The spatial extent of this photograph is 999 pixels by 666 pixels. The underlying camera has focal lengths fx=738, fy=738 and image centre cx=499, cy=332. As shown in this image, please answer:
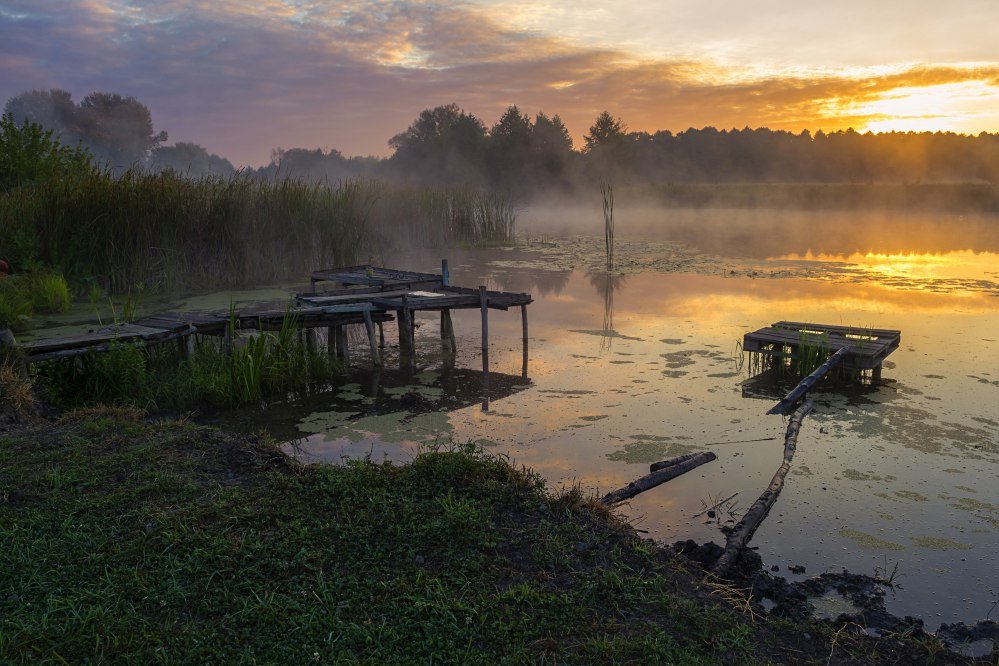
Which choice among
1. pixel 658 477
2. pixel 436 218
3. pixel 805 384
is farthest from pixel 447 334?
pixel 436 218

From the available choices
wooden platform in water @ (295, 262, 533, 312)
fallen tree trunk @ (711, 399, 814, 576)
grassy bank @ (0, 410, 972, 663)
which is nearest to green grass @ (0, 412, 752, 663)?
grassy bank @ (0, 410, 972, 663)

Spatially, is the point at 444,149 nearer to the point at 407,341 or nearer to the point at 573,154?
the point at 573,154

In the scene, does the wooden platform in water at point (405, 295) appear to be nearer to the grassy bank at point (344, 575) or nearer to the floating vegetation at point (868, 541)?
the grassy bank at point (344, 575)

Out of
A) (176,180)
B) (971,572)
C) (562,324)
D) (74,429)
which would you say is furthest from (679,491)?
(176,180)

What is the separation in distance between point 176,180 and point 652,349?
26.8ft

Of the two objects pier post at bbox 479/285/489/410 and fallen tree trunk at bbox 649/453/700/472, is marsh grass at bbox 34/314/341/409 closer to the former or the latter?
pier post at bbox 479/285/489/410

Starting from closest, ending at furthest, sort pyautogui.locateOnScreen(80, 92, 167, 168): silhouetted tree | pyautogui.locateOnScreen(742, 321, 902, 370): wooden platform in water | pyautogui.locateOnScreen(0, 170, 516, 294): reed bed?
1. pyautogui.locateOnScreen(742, 321, 902, 370): wooden platform in water
2. pyautogui.locateOnScreen(0, 170, 516, 294): reed bed
3. pyautogui.locateOnScreen(80, 92, 167, 168): silhouetted tree

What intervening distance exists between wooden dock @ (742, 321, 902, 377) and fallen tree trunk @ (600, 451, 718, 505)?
9.26 ft

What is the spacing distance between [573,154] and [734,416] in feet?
133

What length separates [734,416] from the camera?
622 cm

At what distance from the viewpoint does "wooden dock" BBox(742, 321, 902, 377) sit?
285 inches

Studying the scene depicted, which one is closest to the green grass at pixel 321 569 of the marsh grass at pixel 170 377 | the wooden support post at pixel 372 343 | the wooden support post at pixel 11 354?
the wooden support post at pixel 11 354

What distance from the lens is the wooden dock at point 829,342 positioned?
23.7ft

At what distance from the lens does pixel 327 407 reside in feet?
21.7
